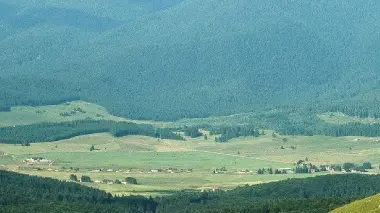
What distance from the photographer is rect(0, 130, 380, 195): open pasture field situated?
15375 cm

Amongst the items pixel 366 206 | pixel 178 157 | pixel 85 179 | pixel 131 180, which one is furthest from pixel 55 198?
pixel 178 157

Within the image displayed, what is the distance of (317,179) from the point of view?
13612cm

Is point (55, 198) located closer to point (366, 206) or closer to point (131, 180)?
point (131, 180)

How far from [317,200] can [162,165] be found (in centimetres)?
5819

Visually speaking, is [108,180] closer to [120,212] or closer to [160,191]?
[160,191]

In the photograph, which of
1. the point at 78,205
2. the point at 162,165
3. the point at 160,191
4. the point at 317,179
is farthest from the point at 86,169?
the point at 78,205

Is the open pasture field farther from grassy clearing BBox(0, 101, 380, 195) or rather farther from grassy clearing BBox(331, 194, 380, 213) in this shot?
grassy clearing BBox(331, 194, 380, 213)

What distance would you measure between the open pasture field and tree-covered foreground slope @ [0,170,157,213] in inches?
413

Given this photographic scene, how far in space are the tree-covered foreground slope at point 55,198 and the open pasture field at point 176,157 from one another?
1049cm

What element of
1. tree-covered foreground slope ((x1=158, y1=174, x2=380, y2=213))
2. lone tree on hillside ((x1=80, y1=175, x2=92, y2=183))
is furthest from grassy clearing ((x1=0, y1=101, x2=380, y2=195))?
tree-covered foreground slope ((x1=158, y1=174, x2=380, y2=213))

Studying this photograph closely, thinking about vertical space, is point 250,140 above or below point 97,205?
above

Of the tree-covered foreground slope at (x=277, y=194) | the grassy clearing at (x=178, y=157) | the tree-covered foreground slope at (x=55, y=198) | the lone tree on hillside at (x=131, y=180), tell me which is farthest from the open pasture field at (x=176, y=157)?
the tree-covered foreground slope at (x=277, y=194)

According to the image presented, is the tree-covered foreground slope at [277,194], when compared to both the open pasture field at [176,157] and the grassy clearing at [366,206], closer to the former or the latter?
the open pasture field at [176,157]

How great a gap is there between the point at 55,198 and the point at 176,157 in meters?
54.6
